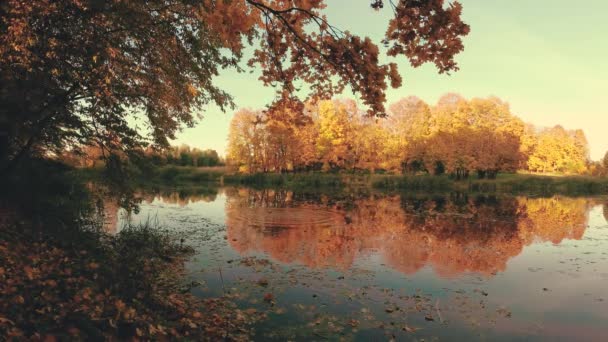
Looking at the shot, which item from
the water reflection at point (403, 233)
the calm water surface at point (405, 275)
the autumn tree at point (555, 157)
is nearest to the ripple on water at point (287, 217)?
the water reflection at point (403, 233)

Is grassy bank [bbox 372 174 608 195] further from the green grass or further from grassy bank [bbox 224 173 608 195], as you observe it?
the green grass

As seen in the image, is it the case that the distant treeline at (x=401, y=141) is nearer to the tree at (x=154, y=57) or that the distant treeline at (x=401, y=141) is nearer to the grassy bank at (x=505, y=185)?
the grassy bank at (x=505, y=185)

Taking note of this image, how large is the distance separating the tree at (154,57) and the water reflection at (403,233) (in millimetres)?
7219

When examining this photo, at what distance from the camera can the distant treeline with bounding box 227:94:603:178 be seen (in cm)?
5288

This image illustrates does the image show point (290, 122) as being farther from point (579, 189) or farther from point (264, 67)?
point (579, 189)

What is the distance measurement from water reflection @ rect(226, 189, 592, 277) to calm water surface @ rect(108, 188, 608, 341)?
87 mm

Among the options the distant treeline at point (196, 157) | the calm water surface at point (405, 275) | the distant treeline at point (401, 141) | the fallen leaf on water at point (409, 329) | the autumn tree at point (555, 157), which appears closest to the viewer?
the fallen leaf on water at point (409, 329)

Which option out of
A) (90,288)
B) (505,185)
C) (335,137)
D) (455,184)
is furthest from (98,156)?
(505,185)

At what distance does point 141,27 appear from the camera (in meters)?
10.7

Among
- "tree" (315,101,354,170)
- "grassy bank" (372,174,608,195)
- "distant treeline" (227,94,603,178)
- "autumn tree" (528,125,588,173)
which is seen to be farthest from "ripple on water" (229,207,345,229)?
"autumn tree" (528,125,588,173)

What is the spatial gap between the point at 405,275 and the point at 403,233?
7.15 metres

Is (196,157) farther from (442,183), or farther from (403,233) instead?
(403,233)

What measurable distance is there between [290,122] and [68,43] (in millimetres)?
6579

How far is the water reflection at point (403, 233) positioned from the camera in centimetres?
1363
